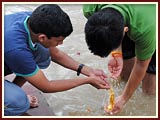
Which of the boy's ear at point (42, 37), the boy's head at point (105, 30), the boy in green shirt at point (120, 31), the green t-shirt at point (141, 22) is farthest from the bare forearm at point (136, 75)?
the boy's ear at point (42, 37)

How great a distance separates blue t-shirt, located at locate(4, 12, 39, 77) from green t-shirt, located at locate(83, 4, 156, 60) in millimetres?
443

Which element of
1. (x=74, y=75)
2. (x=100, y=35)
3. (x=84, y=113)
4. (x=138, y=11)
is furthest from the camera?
(x=74, y=75)

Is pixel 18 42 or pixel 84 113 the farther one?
pixel 84 113

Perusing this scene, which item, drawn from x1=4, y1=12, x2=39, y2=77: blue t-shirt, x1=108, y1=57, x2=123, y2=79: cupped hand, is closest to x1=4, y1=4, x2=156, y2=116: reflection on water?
x1=108, y1=57, x2=123, y2=79: cupped hand

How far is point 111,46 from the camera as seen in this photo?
6.21 ft

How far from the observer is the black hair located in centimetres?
206

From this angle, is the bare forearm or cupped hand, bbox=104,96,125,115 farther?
cupped hand, bbox=104,96,125,115

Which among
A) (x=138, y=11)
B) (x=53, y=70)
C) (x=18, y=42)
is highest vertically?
(x=138, y=11)

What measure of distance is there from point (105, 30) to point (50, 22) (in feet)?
1.17

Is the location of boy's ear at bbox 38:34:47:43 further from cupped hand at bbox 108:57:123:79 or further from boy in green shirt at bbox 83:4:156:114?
cupped hand at bbox 108:57:123:79

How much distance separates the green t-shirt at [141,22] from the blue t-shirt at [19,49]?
1.45 feet

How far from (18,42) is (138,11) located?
2.17 ft

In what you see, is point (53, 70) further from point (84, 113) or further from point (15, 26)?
point (15, 26)

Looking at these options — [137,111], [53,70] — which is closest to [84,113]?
[137,111]
